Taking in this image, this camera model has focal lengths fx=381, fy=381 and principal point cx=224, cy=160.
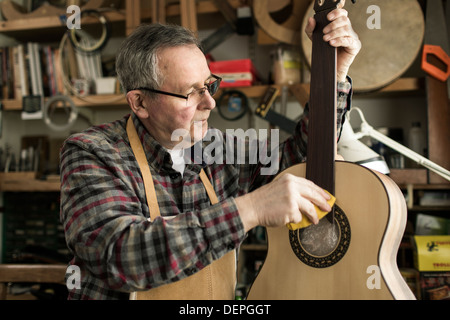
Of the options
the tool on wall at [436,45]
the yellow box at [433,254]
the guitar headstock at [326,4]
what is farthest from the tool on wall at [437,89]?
the guitar headstock at [326,4]

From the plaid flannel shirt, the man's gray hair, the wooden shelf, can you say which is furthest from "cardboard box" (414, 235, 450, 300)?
the man's gray hair

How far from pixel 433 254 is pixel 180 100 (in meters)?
1.23

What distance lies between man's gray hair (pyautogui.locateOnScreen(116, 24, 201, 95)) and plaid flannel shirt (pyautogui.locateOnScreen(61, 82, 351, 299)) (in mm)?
135

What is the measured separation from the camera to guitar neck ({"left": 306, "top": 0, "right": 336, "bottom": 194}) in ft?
2.84

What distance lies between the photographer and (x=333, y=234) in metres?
0.84

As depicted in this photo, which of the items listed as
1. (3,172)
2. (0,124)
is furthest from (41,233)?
(0,124)

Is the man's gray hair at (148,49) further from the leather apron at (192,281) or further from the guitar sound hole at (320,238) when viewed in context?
the guitar sound hole at (320,238)

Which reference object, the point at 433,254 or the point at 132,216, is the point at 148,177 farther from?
the point at 433,254

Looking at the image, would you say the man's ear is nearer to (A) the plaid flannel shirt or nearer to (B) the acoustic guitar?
(A) the plaid flannel shirt

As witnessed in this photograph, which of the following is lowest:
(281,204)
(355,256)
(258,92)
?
(355,256)

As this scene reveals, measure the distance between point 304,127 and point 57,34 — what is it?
78.4 inches

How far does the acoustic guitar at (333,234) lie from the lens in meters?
0.77

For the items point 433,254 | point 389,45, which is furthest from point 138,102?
point 433,254
